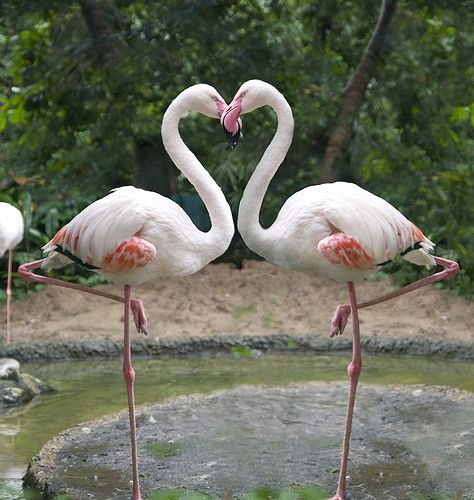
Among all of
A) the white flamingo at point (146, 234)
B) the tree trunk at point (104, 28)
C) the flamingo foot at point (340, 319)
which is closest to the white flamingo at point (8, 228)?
the tree trunk at point (104, 28)

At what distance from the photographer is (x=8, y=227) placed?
7879mm

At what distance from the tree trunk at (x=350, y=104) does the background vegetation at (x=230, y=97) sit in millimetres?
42

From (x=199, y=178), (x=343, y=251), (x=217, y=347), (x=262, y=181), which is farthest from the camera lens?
(x=217, y=347)

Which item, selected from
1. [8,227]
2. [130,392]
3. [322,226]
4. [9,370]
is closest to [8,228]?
[8,227]

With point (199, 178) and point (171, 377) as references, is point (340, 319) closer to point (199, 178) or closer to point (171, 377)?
point (199, 178)

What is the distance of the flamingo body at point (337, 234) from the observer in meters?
3.97

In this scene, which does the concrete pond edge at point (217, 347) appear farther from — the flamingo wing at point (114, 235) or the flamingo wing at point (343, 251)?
the flamingo wing at point (343, 251)

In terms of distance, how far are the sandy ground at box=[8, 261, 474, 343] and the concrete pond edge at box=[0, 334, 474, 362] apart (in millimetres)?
137

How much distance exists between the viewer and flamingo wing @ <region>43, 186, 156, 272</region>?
4027 mm

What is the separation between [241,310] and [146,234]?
4.21m

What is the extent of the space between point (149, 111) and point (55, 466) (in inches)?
251

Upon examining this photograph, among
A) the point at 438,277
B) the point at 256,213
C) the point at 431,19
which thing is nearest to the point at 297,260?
the point at 256,213

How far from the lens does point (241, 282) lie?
9.01 meters

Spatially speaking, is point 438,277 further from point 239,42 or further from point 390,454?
point 239,42
